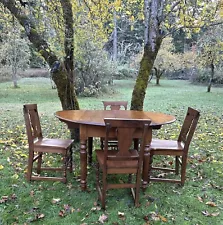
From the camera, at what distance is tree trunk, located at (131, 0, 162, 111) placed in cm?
446

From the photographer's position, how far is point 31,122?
130 inches

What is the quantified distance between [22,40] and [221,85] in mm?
16179

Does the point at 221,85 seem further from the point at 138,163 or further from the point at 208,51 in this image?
the point at 138,163

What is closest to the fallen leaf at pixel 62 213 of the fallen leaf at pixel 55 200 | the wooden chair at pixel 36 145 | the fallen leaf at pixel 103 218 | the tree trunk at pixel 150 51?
the fallen leaf at pixel 55 200

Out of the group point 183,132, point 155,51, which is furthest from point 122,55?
point 183,132

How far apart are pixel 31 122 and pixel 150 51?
242cm

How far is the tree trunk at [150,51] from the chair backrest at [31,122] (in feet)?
6.17

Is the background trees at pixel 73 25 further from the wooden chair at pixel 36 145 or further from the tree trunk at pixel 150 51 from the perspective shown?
the wooden chair at pixel 36 145

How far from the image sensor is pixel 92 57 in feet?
46.0

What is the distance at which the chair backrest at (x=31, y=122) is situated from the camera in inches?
120

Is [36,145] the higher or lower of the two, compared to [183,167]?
higher

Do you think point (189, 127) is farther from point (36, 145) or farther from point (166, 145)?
point (36, 145)

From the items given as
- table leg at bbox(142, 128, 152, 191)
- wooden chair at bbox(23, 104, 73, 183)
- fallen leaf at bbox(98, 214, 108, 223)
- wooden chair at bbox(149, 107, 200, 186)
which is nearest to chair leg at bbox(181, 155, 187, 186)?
wooden chair at bbox(149, 107, 200, 186)

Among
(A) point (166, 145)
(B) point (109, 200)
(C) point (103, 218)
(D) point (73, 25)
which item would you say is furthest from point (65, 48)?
(C) point (103, 218)
